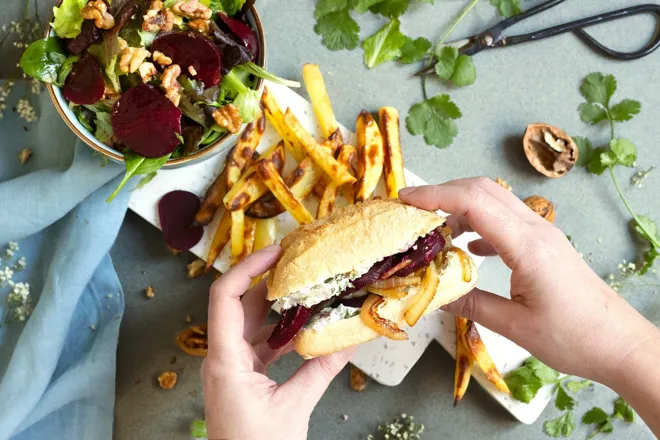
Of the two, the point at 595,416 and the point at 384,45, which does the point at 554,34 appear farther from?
the point at 595,416

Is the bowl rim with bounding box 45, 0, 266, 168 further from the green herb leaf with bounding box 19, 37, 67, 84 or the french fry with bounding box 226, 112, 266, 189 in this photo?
the french fry with bounding box 226, 112, 266, 189

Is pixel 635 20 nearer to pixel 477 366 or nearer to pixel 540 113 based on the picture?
pixel 540 113

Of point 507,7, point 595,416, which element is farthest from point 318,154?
point 595,416

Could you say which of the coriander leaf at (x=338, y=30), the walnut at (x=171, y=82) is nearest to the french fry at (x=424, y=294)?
the walnut at (x=171, y=82)

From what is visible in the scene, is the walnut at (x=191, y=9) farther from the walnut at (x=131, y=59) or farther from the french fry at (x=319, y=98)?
the french fry at (x=319, y=98)

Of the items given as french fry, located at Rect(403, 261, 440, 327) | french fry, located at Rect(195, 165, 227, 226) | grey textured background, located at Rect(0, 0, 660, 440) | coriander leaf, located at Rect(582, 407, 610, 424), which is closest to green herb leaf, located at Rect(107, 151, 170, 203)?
french fry, located at Rect(195, 165, 227, 226)
